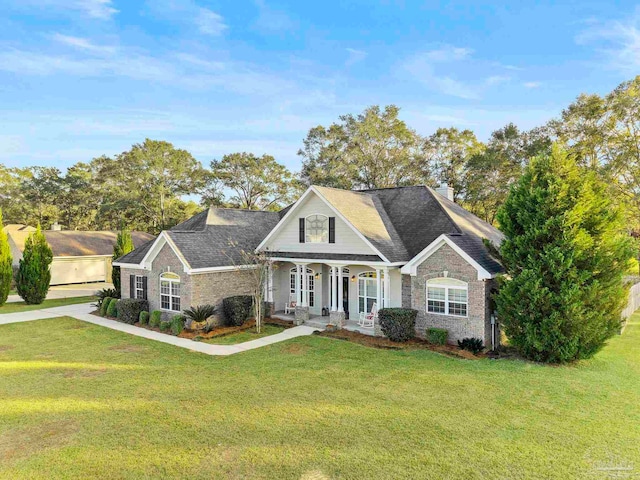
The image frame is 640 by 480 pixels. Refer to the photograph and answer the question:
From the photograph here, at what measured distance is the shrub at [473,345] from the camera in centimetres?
1263

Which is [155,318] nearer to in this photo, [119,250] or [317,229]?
[317,229]

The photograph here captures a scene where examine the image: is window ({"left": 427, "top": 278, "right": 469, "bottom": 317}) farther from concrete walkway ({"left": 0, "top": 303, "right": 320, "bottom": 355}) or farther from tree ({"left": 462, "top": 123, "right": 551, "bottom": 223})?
tree ({"left": 462, "top": 123, "right": 551, "bottom": 223})

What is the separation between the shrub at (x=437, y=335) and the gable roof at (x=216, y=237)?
925cm

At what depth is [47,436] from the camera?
710 centimetres

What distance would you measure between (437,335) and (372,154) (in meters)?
27.0

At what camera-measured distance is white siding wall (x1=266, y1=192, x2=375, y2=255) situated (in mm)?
16281

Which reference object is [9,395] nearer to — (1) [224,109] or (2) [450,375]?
(2) [450,375]

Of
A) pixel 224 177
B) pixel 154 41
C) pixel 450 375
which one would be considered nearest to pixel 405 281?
pixel 450 375

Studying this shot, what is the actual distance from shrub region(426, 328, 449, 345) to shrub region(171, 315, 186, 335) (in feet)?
32.1

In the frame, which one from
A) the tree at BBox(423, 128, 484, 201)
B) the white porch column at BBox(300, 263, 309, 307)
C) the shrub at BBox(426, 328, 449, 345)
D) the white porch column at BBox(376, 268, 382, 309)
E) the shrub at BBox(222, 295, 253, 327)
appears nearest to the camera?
the shrub at BBox(426, 328, 449, 345)

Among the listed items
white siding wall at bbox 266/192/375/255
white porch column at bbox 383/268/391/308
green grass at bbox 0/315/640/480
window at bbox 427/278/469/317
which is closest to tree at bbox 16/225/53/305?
green grass at bbox 0/315/640/480

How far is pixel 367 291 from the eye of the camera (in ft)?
56.0

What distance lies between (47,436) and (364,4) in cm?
1725

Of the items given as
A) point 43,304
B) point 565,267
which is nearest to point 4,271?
point 43,304
